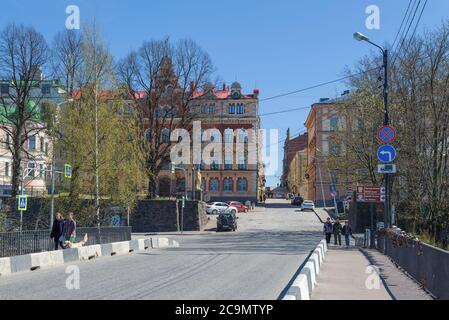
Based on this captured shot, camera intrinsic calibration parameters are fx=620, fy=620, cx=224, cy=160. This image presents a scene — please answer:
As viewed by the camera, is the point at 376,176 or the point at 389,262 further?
the point at 376,176

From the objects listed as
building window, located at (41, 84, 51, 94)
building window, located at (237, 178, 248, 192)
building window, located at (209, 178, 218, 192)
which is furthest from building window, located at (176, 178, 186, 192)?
building window, located at (41, 84, 51, 94)

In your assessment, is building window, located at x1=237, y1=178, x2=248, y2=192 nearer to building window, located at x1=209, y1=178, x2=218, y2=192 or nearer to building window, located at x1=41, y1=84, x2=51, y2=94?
building window, located at x1=209, y1=178, x2=218, y2=192

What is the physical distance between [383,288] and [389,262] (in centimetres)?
853

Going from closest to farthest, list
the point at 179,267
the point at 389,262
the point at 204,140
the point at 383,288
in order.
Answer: the point at 383,288
the point at 179,267
the point at 389,262
the point at 204,140

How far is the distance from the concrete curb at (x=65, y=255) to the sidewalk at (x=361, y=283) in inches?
351

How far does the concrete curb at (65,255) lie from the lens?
1834 cm

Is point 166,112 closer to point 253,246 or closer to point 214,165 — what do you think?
point 253,246

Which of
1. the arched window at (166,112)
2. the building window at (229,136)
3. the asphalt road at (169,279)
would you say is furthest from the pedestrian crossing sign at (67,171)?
the building window at (229,136)

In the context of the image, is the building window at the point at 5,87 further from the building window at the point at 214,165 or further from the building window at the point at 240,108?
the building window at the point at 240,108

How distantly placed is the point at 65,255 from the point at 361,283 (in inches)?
452
